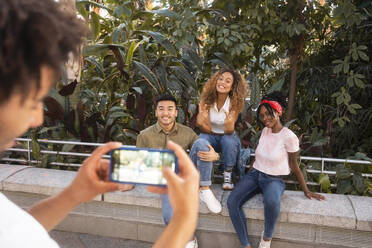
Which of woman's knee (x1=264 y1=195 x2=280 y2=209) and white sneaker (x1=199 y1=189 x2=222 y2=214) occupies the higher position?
woman's knee (x1=264 y1=195 x2=280 y2=209)

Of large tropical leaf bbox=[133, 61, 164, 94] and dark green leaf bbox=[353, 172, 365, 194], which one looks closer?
dark green leaf bbox=[353, 172, 365, 194]

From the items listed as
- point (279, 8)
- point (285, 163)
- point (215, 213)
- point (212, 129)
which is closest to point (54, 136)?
point (212, 129)

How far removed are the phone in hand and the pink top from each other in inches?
63.7

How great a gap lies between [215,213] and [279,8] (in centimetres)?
223

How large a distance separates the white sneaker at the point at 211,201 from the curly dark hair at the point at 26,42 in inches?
76.6

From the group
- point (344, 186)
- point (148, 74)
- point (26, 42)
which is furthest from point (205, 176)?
point (26, 42)

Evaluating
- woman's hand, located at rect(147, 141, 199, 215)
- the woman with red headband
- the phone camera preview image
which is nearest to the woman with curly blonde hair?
the woman with red headband

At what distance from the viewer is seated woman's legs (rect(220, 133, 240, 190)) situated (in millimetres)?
2650

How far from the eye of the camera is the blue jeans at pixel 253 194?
7.17ft

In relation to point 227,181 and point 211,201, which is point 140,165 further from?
point 227,181

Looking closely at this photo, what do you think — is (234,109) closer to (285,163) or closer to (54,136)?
Answer: (285,163)

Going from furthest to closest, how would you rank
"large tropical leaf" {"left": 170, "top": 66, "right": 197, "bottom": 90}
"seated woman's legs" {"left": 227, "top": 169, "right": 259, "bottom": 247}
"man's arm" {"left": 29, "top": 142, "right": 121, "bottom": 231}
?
"large tropical leaf" {"left": 170, "top": 66, "right": 197, "bottom": 90}, "seated woman's legs" {"left": 227, "top": 169, "right": 259, "bottom": 247}, "man's arm" {"left": 29, "top": 142, "right": 121, "bottom": 231}

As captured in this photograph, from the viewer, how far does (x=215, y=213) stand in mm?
2363

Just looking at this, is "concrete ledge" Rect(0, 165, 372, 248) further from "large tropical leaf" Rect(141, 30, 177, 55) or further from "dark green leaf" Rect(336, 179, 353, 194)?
"large tropical leaf" Rect(141, 30, 177, 55)
